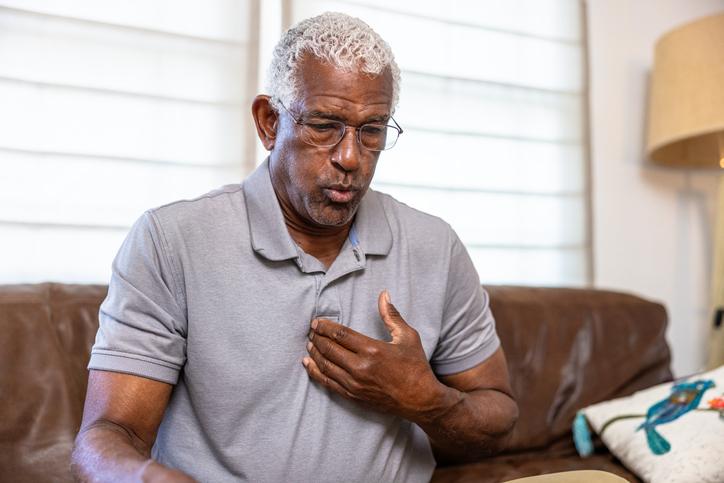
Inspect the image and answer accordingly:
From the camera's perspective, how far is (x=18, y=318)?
1473 mm

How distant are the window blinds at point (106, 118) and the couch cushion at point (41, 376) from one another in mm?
291

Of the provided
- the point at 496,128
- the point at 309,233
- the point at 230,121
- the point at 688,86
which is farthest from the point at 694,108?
the point at 309,233

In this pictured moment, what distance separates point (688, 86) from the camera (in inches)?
89.4

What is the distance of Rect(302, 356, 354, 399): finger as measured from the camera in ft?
3.92

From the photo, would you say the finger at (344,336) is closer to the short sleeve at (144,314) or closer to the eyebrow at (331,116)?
the short sleeve at (144,314)

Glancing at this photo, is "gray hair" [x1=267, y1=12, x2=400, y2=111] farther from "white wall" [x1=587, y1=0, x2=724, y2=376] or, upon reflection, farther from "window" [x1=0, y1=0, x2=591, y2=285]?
"white wall" [x1=587, y1=0, x2=724, y2=376]

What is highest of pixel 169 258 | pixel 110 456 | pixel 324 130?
pixel 324 130

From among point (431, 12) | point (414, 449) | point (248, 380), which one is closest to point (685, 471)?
point (414, 449)

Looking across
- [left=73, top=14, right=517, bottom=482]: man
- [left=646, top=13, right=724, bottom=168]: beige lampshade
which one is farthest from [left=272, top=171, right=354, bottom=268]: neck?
[left=646, top=13, right=724, bottom=168]: beige lampshade

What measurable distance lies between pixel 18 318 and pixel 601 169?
1946mm

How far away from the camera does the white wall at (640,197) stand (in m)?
2.60

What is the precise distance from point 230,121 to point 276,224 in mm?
839

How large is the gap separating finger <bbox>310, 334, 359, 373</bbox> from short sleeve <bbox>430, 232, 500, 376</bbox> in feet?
0.92

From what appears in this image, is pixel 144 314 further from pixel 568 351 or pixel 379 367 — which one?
pixel 568 351
